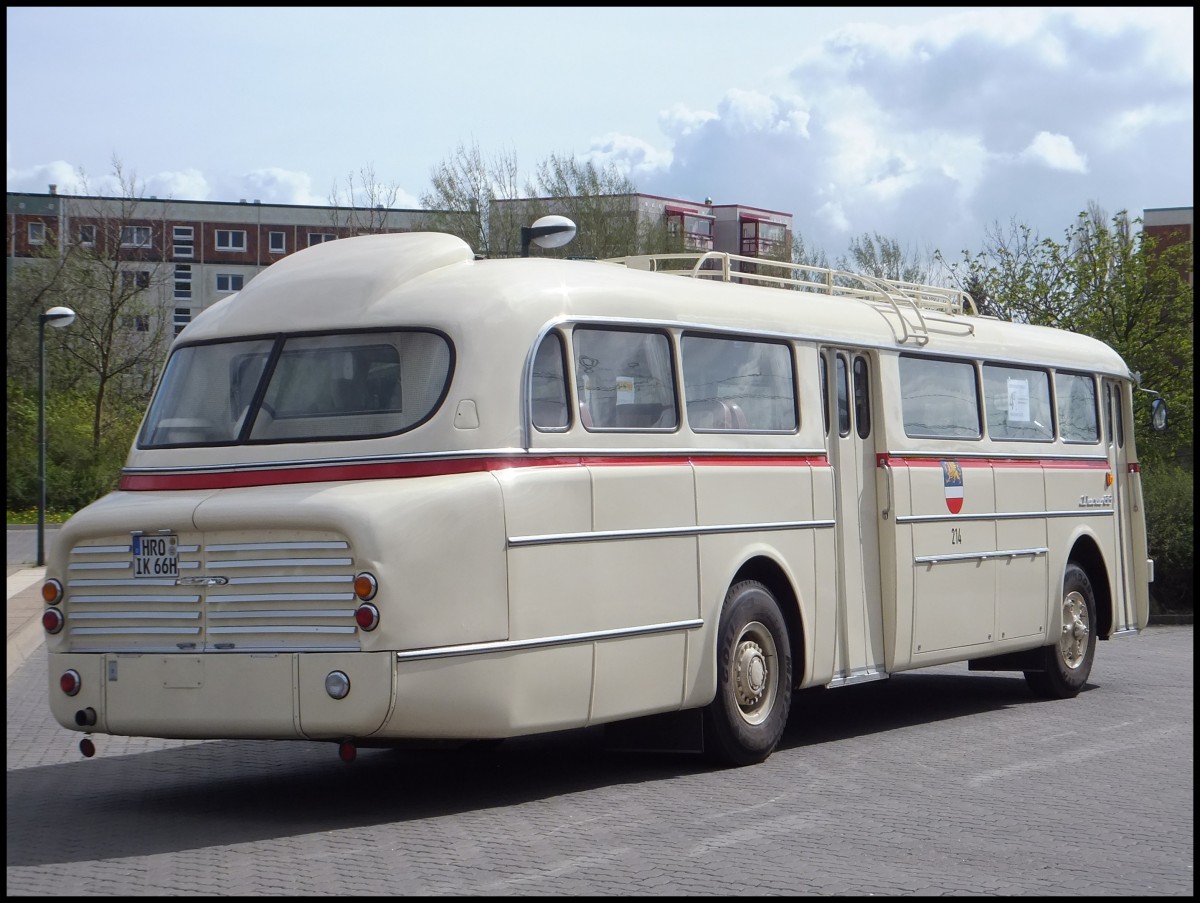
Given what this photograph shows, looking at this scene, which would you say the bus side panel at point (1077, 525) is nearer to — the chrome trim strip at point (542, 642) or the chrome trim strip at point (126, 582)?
the chrome trim strip at point (542, 642)

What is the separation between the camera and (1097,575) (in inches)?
618

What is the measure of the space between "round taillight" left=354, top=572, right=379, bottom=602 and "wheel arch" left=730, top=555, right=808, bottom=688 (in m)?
3.39

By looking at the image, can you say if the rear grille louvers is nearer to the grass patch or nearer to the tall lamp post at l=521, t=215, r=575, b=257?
the tall lamp post at l=521, t=215, r=575, b=257

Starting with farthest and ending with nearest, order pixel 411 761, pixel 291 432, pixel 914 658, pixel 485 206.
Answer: pixel 485 206 < pixel 914 658 < pixel 411 761 < pixel 291 432

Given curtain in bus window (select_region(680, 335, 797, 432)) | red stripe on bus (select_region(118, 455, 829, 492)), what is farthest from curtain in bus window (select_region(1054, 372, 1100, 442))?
red stripe on bus (select_region(118, 455, 829, 492))

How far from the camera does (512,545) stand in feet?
29.7

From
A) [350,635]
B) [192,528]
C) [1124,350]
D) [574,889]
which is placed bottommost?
[574,889]

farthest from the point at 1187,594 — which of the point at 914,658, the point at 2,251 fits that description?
the point at 2,251

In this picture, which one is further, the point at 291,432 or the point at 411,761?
the point at 411,761

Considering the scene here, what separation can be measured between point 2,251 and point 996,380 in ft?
39.8

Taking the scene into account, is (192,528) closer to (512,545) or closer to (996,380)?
(512,545)

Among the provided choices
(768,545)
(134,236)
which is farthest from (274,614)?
(134,236)

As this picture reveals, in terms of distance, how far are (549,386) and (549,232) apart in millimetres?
8103

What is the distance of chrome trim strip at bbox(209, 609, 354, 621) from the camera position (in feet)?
28.0
